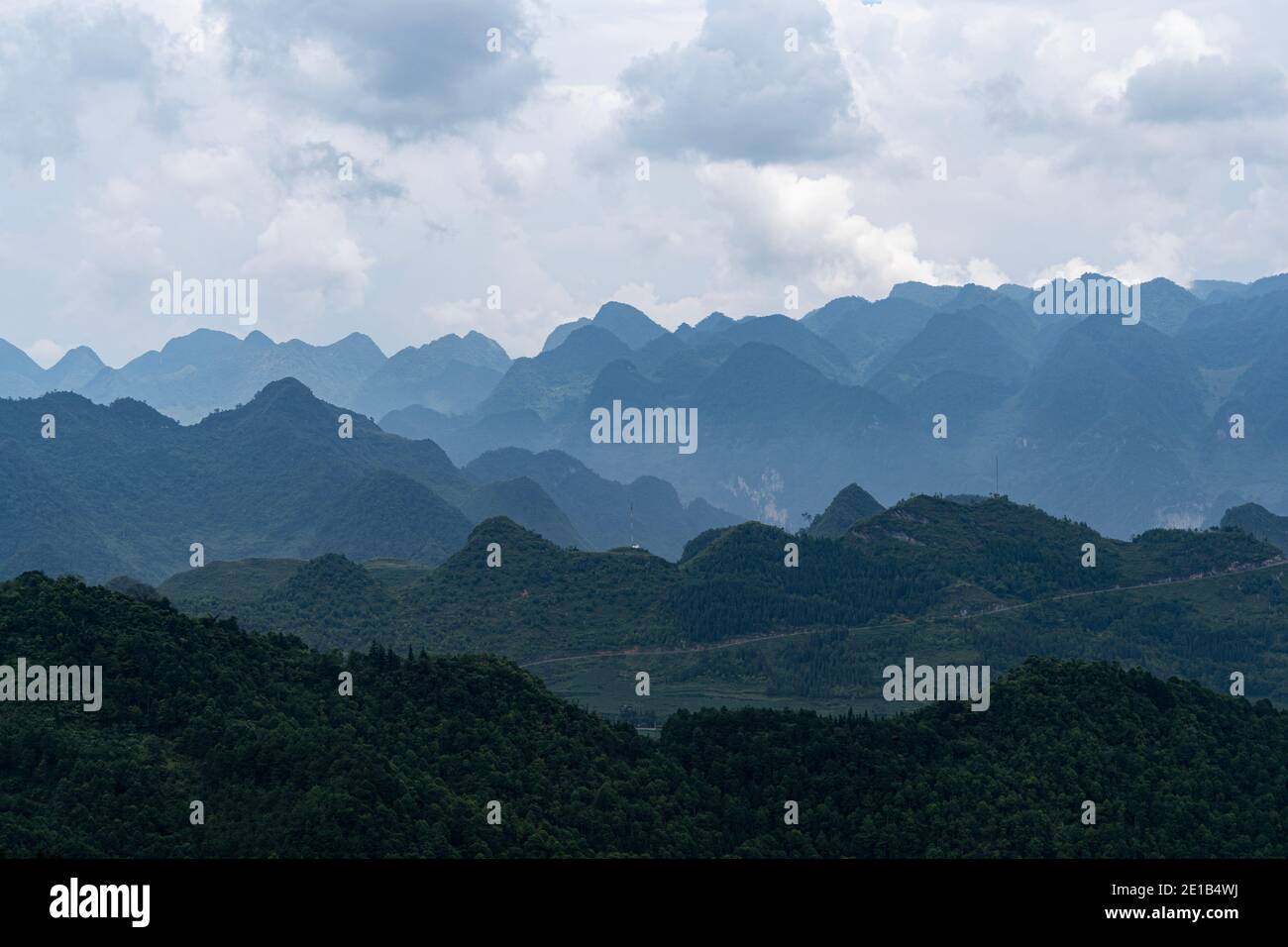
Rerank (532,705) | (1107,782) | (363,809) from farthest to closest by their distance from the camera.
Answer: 1. (532,705)
2. (1107,782)
3. (363,809)
